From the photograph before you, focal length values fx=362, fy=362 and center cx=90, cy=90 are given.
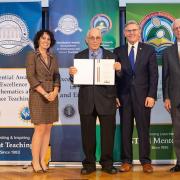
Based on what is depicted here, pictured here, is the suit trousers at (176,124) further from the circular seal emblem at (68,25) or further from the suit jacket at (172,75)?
the circular seal emblem at (68,25)

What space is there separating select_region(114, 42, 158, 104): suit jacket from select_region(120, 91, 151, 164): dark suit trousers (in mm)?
67

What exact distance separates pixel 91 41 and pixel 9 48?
1245 mm

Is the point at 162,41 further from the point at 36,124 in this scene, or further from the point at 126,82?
the point at 36,124

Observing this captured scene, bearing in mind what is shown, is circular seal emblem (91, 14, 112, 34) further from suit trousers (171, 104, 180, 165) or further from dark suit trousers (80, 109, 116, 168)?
suit trousers (171, 104, 180, 165)

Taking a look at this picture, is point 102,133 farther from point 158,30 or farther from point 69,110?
point 158,30

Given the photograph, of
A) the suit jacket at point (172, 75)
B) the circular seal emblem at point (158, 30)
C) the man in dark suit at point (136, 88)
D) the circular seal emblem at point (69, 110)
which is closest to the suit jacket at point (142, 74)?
the man in dark suit at point (136, 88)

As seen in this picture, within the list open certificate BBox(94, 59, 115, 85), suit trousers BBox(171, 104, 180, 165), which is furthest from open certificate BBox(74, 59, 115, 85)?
suit trousers BBox(171, 104, 180, 165)

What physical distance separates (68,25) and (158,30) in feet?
3.65

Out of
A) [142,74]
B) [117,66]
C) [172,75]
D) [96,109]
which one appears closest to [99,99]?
[96,109]

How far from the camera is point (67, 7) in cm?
450

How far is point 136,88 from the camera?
387 cm

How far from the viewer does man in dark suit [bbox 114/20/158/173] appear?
386 centimetres

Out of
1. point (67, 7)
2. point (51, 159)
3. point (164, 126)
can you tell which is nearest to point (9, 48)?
point (67, 7)

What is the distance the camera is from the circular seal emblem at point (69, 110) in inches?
179
